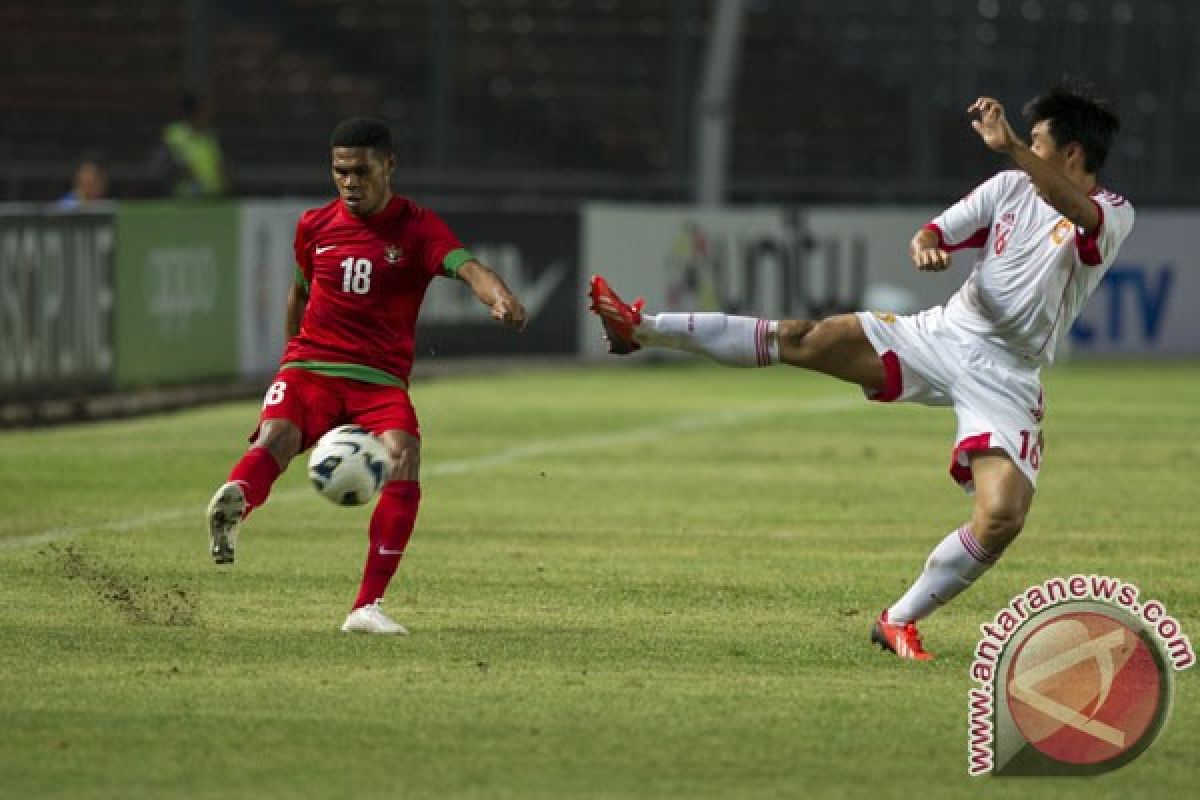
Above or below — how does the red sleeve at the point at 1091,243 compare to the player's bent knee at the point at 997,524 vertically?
above

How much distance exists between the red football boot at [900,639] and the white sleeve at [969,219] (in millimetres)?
1246

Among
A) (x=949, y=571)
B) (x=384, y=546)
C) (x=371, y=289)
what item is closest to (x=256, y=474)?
(x=384, y=546)

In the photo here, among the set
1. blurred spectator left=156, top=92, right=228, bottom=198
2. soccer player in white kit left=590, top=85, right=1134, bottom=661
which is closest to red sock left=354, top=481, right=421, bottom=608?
soccer player in white kit left=590, top=85, right=1134, bottom=661

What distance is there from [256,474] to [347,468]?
0.40 meters

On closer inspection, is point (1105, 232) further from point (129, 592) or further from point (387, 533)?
point (129, 592)

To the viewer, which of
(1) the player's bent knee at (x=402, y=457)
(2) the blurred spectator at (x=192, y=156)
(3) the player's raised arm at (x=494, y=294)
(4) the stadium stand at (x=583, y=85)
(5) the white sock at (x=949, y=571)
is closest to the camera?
(5) the white sock at (x=949, y=571)

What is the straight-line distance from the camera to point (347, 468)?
29.2 ft

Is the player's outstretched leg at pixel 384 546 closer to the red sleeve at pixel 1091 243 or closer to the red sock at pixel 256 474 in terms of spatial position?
the red sock at pixel 256 474

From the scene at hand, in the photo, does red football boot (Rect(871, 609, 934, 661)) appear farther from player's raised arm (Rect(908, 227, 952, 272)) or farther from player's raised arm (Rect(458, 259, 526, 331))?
player's raised arm (Rect(458, 259, 526, 331))

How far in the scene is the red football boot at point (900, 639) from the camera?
29.0ft

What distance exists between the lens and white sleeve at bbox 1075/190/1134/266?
28.9 ft

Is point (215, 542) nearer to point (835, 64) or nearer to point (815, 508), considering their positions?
point (815, 508)

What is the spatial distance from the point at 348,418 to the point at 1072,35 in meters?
21.5

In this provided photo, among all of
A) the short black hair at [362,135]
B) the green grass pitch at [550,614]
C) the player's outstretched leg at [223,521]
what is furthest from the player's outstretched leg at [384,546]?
the short black hair at [362,135]
